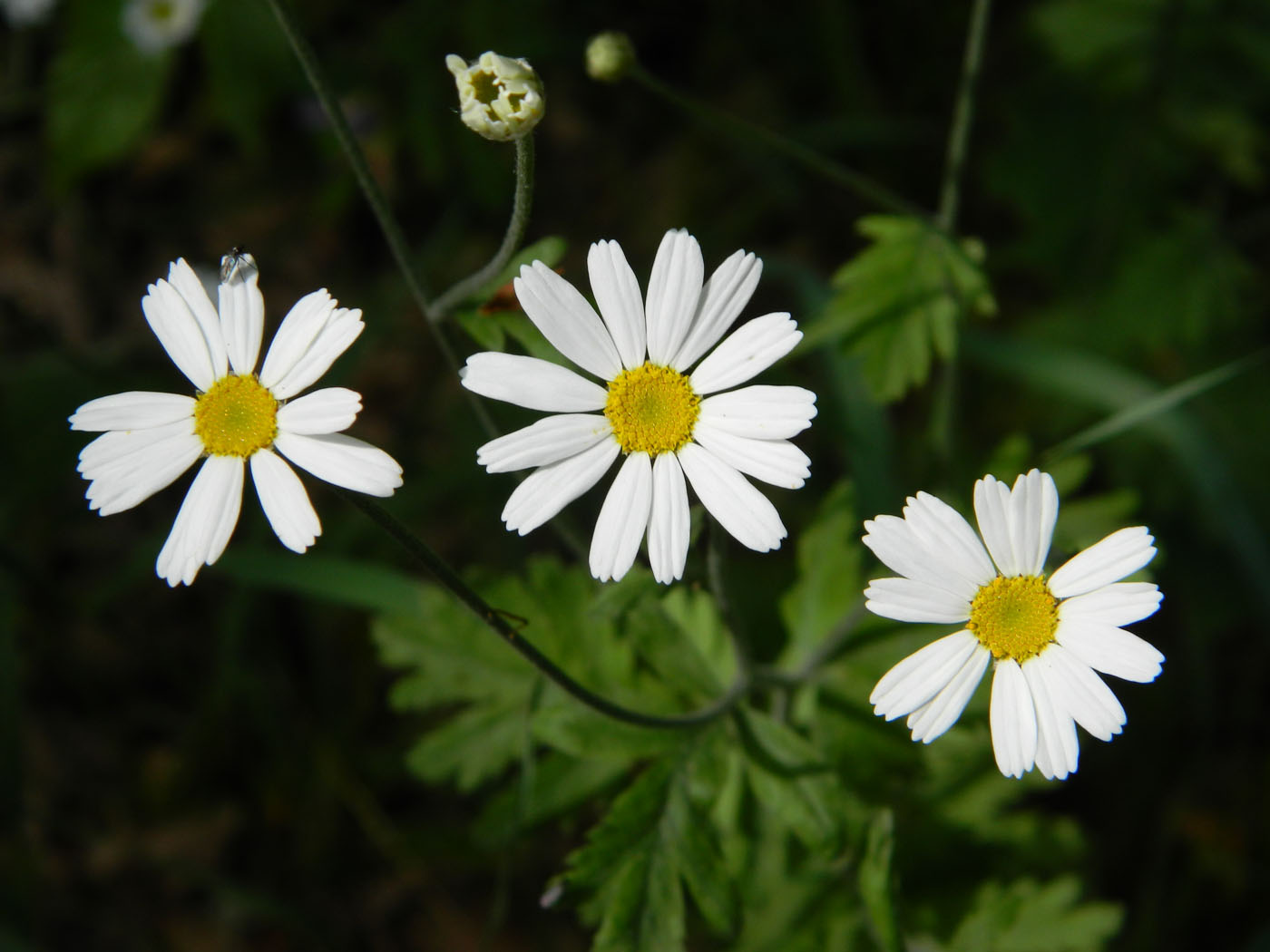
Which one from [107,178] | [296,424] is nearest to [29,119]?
[107,178]

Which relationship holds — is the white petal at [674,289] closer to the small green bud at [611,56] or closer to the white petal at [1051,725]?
the small green bud at [611,56]

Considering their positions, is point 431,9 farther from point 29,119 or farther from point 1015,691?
point 1015,691

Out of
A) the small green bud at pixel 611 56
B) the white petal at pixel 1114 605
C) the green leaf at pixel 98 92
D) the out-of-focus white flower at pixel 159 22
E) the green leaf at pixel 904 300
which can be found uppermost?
the out-of-focus white flower at pixel 159 22

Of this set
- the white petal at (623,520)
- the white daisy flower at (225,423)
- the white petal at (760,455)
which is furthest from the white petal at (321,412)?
the white petal at (760,455)

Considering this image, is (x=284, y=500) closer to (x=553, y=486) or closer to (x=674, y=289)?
(x=553, y=486)

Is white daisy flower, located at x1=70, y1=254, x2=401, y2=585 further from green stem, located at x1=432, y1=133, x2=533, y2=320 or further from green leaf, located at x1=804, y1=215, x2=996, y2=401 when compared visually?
green leaf, located at x1=804, y1=215, x2=996, y2=401
